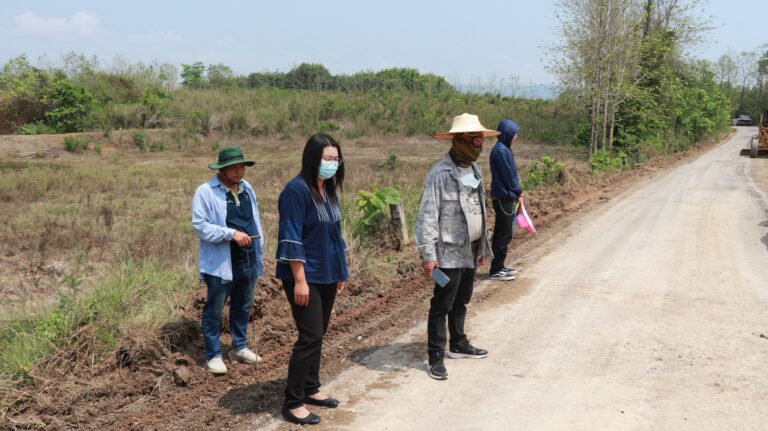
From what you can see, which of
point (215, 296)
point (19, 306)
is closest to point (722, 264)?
point (215, 296)

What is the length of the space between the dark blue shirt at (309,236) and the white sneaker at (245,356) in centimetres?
143

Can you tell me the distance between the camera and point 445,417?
4.19m

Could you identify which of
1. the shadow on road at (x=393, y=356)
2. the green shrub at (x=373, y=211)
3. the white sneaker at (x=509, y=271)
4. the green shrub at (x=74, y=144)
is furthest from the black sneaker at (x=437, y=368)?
the green shrub at (x=74, y=144)

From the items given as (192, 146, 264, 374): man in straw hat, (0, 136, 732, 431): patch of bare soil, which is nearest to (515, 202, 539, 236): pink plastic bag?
(0, 136, 732, 431): patch of bare soil

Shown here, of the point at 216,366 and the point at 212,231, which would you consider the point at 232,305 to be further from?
the point at 212,231

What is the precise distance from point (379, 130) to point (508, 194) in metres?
31.1

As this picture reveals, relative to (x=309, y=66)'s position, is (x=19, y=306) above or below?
below

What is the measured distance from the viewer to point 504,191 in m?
7.44

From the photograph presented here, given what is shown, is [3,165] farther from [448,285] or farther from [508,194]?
[448,285]

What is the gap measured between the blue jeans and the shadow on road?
99 centimetres

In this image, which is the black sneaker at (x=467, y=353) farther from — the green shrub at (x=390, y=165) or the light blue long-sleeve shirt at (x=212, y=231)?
the green shrub at (x=390, y=165)

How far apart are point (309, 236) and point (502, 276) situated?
4227 millimetres

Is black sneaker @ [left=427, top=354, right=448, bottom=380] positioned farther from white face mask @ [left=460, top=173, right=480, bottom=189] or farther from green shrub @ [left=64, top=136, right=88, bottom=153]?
green shrub @ [left=64, top=136, right=88, bottom=153]

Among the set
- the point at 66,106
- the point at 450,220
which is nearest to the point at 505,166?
the point at 450,220
